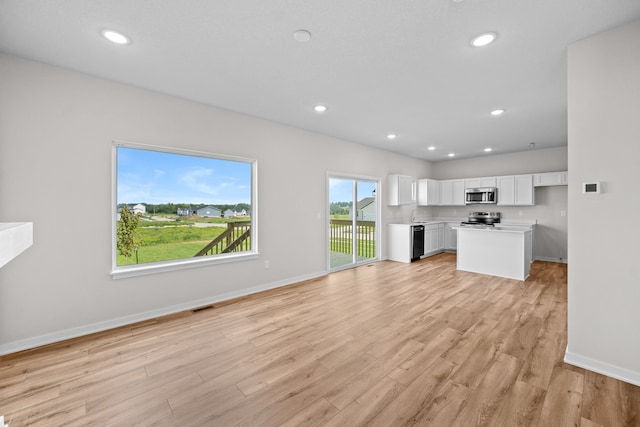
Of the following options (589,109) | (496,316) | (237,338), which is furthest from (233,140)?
(496,316)

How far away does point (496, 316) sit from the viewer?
332 cm

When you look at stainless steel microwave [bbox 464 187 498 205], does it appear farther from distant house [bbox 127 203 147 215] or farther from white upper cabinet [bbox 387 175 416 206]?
distant house [bbox 127 203 147 215]

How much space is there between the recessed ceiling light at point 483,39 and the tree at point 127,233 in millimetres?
3992

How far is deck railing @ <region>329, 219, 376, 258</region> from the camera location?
5.93 m

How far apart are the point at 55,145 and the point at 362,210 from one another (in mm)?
5162

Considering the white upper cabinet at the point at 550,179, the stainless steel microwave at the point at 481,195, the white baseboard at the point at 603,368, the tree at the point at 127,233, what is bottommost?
the white baseboard at the point at 603,368

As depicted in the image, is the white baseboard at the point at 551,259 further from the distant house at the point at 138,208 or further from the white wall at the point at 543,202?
the distant house at the point at 138,208

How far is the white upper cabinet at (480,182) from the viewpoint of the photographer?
7.15 meters

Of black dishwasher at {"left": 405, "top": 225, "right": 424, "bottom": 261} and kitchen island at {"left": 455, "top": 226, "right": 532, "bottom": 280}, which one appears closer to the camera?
kitchen island at {"left": 455, "top": 226, "right": 532, "bottom": 280}

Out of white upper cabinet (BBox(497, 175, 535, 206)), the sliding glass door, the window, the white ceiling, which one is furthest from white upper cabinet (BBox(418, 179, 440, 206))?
the window

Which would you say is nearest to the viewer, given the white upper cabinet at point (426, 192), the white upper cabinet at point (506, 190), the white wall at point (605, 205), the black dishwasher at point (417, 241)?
the white wall at point (605, 205)

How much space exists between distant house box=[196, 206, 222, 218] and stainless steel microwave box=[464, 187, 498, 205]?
21.5 feet

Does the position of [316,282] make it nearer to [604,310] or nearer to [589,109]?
[604,310]

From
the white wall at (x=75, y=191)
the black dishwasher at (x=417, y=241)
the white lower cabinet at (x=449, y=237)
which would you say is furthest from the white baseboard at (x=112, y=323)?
the white lower cabinet at (x=449, y=237)
